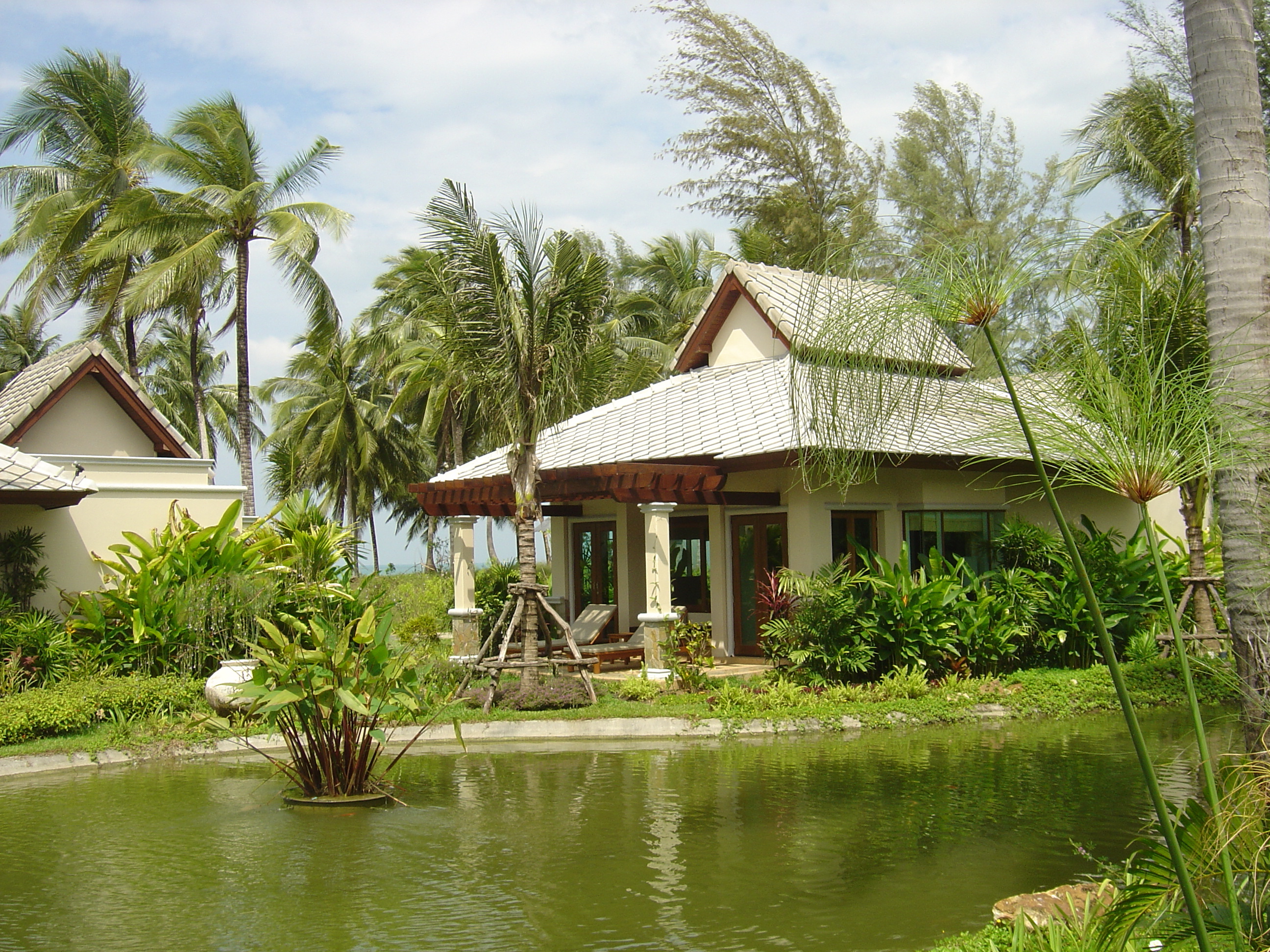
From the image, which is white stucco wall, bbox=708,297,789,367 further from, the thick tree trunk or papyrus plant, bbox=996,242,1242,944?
papyrus plant, bbox=996,242,1242,944

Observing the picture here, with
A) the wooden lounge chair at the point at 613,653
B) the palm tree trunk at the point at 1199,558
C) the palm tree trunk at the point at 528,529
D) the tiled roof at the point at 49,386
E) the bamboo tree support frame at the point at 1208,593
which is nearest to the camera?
the palm tree trunk at the point at 528,529

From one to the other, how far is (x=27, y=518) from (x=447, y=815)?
1166 centimetres

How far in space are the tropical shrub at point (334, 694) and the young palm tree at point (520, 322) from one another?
184 inches

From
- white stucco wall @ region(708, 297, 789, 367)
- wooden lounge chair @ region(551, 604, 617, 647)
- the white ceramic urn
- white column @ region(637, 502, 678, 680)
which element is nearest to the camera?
the white ceramic urn

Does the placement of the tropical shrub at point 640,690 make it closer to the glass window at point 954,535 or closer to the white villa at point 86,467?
the glass window at point 954,535

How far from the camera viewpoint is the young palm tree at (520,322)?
1408cm

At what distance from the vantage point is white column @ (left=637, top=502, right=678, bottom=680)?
618 inches

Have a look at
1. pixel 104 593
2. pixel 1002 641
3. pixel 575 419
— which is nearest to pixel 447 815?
pixel 104 593

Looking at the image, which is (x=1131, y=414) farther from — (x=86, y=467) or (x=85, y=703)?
(x=86, y=467)

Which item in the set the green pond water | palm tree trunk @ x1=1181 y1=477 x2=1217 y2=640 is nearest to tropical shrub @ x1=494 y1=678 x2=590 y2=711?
the green pond water

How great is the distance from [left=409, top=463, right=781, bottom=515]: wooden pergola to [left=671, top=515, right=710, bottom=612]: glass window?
8.29ft

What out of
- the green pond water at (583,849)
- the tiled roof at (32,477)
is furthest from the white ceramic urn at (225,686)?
the tiled roof at (32,477)

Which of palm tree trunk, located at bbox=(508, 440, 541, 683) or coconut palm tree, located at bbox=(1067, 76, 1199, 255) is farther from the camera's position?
coconut palm tree, located at bbox=(1067, 76, 1199, 255)

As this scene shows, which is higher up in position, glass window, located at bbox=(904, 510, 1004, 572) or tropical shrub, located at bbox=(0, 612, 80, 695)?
glass window, located at bbox=(904, 510, 1004, 572)
